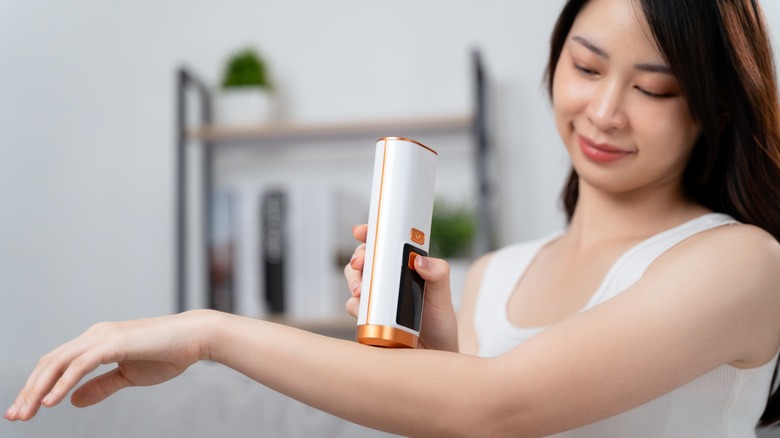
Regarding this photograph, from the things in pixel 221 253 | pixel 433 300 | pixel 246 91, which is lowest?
pixel 221 253

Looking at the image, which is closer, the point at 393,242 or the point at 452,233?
the point at 393,242

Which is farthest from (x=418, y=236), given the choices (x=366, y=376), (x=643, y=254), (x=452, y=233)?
(x=452, y=233)

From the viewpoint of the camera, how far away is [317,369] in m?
0.63

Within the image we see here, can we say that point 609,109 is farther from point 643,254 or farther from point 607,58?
point 643,254

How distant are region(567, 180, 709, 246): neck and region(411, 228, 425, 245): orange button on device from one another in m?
0.43

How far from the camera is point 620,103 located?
2.66 feet

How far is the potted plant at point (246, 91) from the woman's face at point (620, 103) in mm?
998

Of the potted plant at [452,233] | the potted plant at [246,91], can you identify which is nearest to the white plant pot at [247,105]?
the potted plant at [246,91]

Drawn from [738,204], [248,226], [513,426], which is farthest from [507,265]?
[248,226]

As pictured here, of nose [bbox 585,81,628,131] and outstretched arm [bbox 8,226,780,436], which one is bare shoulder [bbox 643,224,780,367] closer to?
outstretched arm [bbox 8,226,780,436]

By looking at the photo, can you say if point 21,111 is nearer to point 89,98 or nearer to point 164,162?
point 89,98

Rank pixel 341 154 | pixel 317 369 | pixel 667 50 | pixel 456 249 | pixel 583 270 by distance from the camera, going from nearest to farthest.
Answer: pixel 317 369 < pixel 667 50 < pixel 583 270 < pixel 456 249 < pixel 341 154

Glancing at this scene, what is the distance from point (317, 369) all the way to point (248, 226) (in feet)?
3.59

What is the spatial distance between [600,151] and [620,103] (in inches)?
2.6
